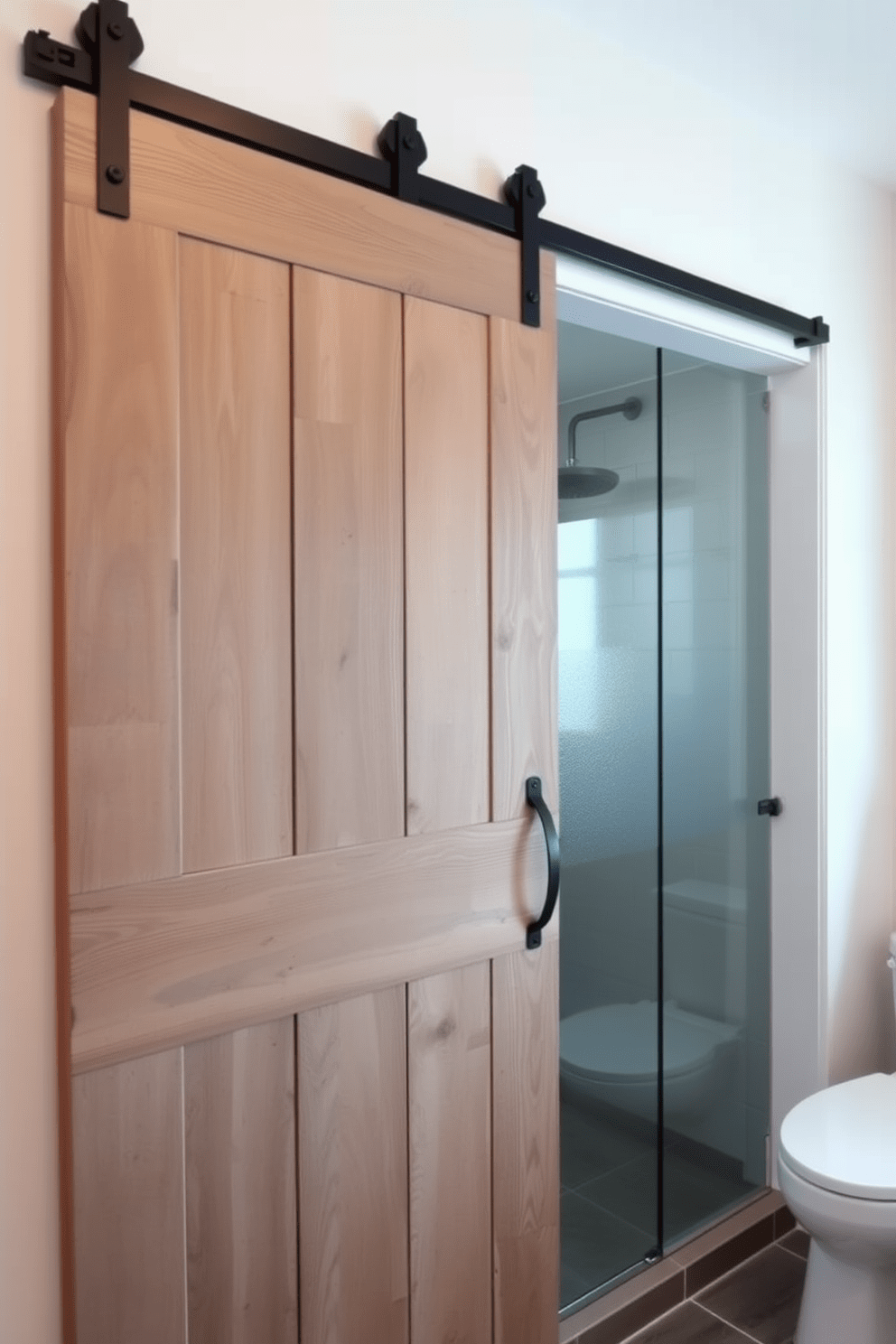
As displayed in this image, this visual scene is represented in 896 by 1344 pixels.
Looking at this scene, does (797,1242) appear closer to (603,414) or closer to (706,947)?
(706,947)

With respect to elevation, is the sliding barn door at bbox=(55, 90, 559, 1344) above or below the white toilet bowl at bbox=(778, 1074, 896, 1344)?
above

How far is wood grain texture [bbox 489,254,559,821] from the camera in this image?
1496 millimetres

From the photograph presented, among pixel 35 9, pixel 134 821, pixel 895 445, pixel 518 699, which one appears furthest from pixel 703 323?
pixel 134 821

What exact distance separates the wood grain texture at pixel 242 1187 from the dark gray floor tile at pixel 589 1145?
27.6 inches

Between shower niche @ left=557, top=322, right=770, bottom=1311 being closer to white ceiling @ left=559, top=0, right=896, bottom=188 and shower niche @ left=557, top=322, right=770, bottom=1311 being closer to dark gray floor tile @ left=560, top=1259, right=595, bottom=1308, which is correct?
dark gray floor tile @ left=560, top=1259, right=595, bottom=1308

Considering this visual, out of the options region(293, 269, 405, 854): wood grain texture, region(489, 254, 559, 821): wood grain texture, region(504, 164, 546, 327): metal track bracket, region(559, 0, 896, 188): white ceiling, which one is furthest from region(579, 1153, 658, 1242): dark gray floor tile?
region(559, 0, 896, 188): white ceiling

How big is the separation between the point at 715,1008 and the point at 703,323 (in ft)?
4.86

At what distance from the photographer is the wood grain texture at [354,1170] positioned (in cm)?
131

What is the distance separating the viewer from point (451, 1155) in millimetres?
1454

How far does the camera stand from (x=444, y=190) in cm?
145

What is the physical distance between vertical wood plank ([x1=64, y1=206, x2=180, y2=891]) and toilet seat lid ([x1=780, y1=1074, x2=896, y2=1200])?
124 centimetres

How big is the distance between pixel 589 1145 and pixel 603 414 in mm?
1453

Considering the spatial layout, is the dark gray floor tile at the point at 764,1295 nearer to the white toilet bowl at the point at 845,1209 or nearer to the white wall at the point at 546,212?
the white toilet bowl at the point at 845,1209

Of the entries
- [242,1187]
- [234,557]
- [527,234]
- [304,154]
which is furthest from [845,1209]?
[304,154]
